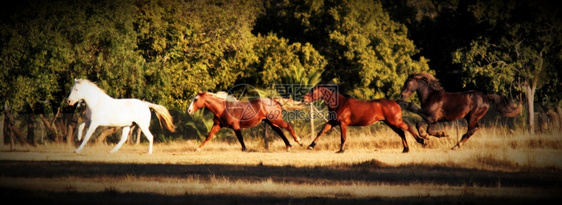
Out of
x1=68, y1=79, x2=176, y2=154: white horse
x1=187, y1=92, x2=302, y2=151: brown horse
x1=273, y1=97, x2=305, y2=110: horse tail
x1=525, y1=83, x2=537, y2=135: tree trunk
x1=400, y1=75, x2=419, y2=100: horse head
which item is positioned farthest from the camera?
x1=525, y1=83, x2=537, y2=135: tree trunk

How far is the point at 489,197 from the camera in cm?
1330

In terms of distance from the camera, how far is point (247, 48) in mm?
37094

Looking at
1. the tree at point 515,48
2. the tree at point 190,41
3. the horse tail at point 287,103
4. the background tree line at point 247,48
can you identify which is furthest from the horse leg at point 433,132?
the tree at point 515,48

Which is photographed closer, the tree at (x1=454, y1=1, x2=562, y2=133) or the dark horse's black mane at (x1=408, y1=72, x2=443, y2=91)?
the dark horse's black mane at (x1=408, y1=72, x2=443, y2=91)

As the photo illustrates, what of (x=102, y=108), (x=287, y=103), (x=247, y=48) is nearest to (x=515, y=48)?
(x=247, y=48)

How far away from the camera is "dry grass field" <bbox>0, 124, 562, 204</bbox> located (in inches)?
530

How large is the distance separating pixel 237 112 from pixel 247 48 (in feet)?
45.1

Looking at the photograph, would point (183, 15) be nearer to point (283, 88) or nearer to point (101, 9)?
point (101, 9)

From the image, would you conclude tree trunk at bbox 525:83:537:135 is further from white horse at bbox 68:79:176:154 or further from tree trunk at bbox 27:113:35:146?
tree trunk at bbox 27:113:35:146

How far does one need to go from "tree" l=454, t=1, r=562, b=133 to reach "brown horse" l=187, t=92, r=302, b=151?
56.8ft

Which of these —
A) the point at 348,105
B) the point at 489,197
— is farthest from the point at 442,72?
the point at 489,197

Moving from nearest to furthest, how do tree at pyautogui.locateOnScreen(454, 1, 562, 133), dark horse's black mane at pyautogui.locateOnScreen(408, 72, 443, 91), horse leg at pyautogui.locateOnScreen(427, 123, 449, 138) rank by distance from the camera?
1. horse leg at pyautogui.locateOnScreen(427, 123, 449, 138)
2. dark horse's black mane at pyautogui.locateOnScreen(408, 72, 443, 91)
3. tree at pyautogui.locateOnScreen(454, 1, 562, 133)

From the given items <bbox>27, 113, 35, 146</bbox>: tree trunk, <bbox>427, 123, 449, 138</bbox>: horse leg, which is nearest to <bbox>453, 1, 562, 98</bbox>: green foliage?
<bbox>427, 123, 449, 138</bbox>: horse leg

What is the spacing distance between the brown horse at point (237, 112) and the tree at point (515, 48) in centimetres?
1730
